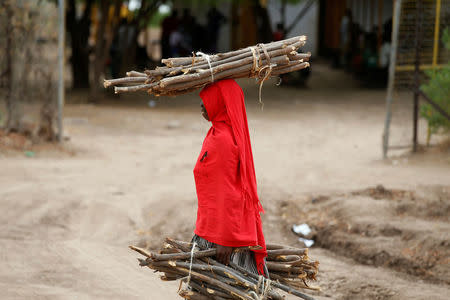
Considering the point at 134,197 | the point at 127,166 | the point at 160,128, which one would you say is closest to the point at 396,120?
the point at 160,128

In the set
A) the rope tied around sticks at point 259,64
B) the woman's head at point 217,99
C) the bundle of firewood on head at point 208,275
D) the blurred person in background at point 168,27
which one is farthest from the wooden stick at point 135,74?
the blurred person in background at point 168,27

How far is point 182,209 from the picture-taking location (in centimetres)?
593

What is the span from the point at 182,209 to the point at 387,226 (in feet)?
7.17

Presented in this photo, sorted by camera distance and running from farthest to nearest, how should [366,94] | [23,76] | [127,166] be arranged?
[366,94], [23,76], [127,166]

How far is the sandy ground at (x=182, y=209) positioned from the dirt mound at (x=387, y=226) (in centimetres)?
1

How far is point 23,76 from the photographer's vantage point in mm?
8211

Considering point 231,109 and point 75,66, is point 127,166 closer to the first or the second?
point 231,109

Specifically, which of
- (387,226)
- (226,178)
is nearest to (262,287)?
(226,178)

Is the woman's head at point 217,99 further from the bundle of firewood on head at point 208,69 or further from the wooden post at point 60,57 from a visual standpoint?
the wooden post at point 60,57

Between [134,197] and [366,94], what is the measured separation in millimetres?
10026

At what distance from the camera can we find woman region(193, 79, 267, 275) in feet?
9.36

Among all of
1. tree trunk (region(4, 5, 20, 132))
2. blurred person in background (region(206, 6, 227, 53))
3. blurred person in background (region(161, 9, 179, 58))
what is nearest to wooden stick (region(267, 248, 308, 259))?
tree trunk (region(4, 5, 20, 132))

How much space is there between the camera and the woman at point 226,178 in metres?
2.85

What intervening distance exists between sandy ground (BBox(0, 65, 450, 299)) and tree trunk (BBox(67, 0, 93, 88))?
6.20 meters
